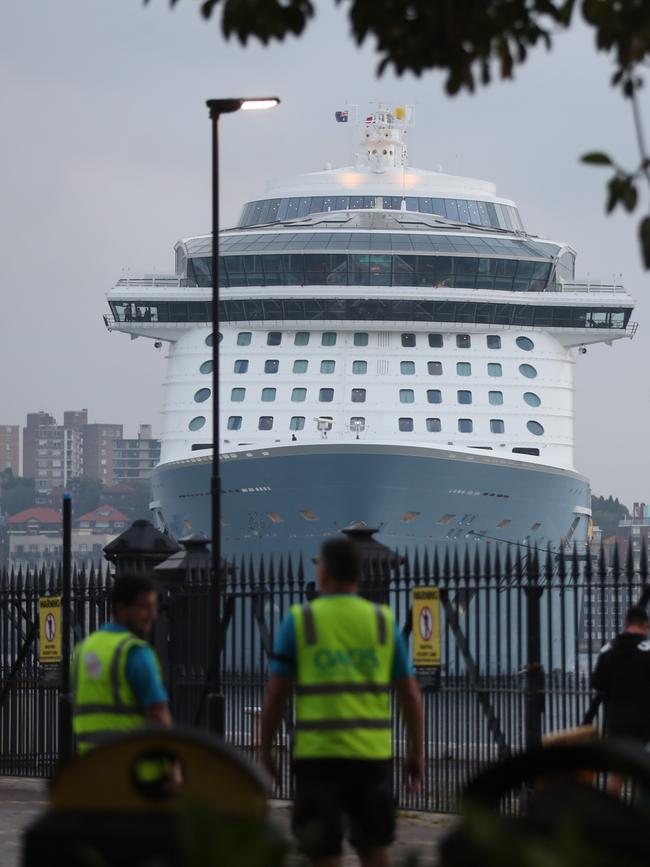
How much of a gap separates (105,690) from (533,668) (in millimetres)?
5968

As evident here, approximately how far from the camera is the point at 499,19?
537 cm

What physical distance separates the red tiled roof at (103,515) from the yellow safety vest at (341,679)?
149 m

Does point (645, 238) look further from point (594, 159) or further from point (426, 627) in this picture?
point (426, 627)

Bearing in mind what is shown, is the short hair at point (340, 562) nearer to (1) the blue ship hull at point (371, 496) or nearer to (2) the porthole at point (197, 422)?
(1) the blue ship hull at point (371, 496)

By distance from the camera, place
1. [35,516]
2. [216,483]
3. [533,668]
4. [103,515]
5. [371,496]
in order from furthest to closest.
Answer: [35,516], [103,515], [371,496], [216,483], [533,668]

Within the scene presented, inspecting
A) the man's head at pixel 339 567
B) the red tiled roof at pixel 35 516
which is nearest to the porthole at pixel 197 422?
the man's head at pixel 339 567

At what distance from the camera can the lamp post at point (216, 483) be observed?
43.5ft

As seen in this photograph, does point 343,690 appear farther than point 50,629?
No

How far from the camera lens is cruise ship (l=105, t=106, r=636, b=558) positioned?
3978cm

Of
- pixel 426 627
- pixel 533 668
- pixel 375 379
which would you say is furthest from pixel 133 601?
pixel 375 379

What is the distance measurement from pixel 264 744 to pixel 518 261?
3820 centimetres

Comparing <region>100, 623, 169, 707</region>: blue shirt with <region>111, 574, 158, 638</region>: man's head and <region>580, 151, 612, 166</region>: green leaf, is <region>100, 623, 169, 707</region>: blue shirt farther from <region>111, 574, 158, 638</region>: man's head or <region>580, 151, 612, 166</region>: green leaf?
<region>580, 151, 612, 166</region>: green leaf

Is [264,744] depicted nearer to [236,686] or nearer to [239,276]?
[236,686]

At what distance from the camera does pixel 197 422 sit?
4319cm
